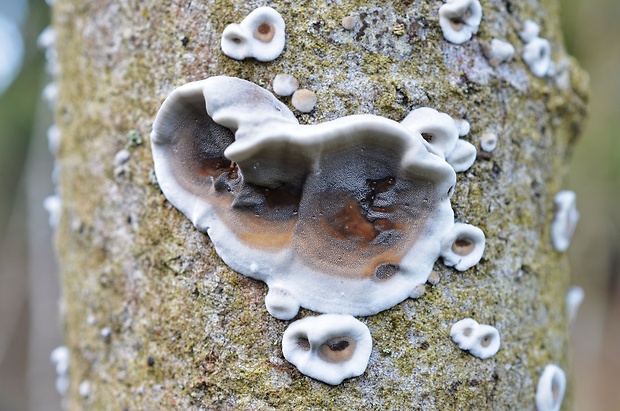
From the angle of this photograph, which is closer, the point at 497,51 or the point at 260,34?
the point at 260,34

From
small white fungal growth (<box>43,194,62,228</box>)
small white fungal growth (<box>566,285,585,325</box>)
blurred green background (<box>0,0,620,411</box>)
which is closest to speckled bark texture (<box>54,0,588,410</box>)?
small white fungal growth (<box>566,285,585,325</box>)

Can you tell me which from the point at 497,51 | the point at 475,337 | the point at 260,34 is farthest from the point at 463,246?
the point at 260,34

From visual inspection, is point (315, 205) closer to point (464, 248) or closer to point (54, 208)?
point (464, 248)

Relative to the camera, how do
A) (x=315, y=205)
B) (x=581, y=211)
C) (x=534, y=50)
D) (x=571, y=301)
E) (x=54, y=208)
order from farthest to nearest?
(x=581, y=211)
(x=54, y=208)
(x=571, y=301)
(x=534, y=50)
(x=315, y=205)

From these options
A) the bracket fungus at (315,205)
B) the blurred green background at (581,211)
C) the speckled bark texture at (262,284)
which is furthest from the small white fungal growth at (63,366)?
the blurred green background at (581,211)

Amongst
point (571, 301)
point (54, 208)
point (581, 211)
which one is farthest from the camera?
point (581, 211)

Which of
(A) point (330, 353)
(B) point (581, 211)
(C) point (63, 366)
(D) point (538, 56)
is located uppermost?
(D) point (538, 56)

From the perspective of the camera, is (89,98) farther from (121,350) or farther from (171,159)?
(121,350)
